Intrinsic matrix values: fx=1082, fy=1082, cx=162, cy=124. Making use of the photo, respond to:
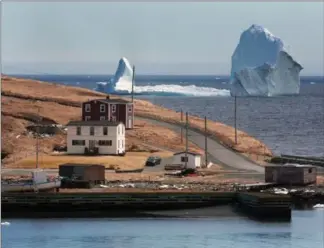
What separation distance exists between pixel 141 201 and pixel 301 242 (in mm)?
7347

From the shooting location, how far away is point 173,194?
34438 millimetres

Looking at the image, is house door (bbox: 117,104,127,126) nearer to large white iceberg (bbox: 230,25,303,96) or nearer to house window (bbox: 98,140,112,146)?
house window (bbox: 98,140,112,146)

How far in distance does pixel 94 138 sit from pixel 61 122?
8785mm

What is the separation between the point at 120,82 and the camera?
119 meters

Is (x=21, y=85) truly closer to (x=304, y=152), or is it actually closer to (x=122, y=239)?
(x=304, y=152)

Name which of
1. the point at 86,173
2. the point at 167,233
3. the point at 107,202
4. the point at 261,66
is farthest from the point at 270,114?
the point at 167,233

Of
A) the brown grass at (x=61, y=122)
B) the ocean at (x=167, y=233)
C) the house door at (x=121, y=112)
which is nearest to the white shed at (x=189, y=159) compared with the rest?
the brown grass at (x=61, y=122)

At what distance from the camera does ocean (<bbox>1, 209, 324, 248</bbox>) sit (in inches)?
1093

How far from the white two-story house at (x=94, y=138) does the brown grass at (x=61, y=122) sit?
1.66 metres

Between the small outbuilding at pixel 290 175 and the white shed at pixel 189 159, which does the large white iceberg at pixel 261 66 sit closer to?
the white shed at pixel 189 159

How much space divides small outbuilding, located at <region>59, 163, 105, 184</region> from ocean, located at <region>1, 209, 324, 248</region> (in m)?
4.30

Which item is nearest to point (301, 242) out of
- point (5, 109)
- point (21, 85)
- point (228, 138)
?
point (228, 138)

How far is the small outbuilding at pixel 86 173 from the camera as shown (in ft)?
120

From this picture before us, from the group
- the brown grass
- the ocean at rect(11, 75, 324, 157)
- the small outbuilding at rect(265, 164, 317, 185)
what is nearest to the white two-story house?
the brown grass
